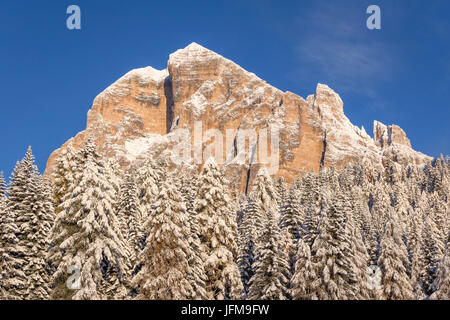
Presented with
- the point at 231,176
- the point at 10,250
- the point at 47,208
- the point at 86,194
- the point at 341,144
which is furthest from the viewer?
the point at 341,144

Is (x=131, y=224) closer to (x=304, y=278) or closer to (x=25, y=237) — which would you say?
(x=25, y=237)

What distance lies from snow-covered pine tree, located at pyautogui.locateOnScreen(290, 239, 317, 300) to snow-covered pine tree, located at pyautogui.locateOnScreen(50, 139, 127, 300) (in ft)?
39.3

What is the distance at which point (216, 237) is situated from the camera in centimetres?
3512

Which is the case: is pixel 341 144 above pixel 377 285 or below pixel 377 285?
above

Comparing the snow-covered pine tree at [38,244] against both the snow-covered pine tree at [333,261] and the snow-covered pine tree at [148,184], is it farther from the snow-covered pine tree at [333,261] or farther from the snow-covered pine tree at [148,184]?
the snow-covered pine tree at [333,261]

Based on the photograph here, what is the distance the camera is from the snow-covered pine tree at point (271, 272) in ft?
108

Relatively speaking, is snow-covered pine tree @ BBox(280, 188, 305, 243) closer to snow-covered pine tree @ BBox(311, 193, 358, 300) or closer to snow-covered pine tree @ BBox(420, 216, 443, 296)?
snow-covered pine tree @ BBox(311, 193, 358, 300)

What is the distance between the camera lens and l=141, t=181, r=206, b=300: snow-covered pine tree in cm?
2878

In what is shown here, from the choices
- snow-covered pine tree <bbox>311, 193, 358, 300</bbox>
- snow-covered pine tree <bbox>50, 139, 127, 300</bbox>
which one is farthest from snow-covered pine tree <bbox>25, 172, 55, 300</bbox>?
snow-covered pine tree <bbox>311, 193, 358, 300</bbox>

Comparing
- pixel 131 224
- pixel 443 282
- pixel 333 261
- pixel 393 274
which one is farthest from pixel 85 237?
pixel 393 274
